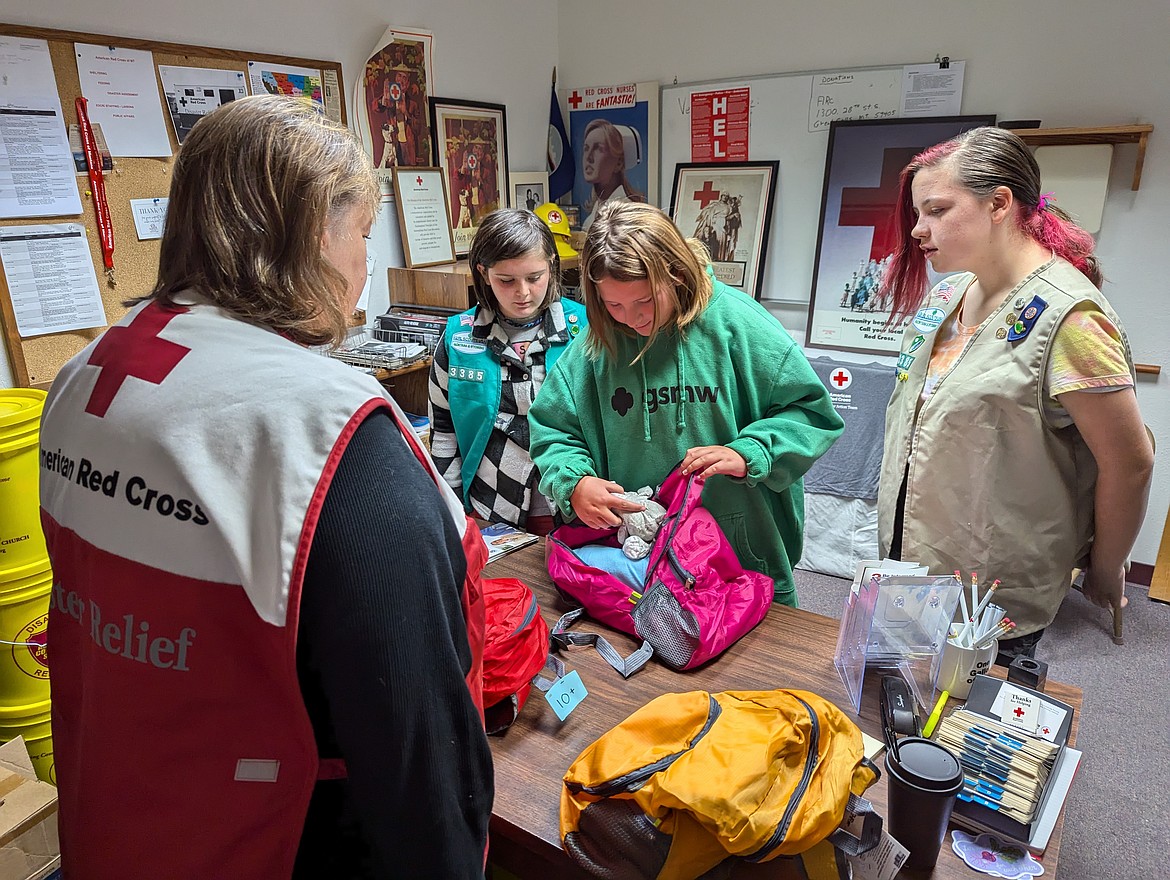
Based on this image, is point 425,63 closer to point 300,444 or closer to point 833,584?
point 833,584

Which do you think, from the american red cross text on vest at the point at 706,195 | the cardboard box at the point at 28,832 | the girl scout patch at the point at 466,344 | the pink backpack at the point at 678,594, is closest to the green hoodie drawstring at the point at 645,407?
the pink backpack at the point at 678,594

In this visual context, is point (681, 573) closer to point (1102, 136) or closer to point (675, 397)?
point (675, 397)

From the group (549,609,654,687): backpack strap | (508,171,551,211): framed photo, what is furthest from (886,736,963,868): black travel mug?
(508,171,551,211): framed photo

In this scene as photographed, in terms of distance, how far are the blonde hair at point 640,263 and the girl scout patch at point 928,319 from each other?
0.56 meters

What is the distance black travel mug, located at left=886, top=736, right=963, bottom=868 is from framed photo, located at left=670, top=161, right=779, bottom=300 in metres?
2.77

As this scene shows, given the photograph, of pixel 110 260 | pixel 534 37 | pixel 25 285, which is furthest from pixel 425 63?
pixel 25 285

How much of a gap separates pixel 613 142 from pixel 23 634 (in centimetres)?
316

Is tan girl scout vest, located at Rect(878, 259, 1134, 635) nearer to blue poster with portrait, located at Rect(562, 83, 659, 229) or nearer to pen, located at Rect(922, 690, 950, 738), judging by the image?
pen, located at Rect(922, 690, 950, 738)

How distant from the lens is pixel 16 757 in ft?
4.77

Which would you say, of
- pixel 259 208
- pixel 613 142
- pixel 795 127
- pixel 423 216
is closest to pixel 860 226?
pixel 795 127

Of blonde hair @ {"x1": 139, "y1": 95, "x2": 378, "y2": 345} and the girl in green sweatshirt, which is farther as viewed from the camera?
the girl in green sweatshirt

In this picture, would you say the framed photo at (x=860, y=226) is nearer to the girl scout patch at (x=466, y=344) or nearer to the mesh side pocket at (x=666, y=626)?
the girl scout patch at (x=466, y=344)

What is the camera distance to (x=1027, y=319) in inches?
58.6

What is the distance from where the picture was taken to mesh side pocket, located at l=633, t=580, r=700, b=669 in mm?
1240
